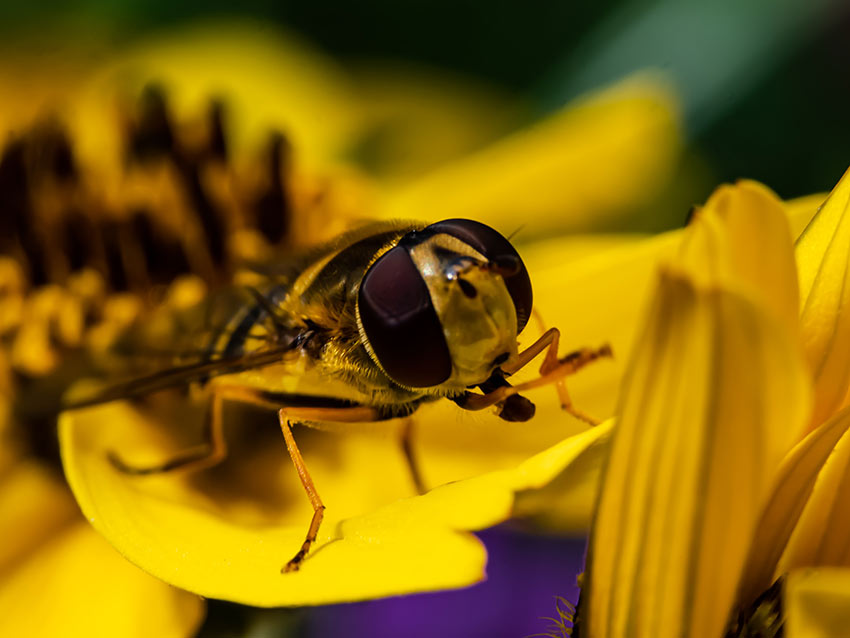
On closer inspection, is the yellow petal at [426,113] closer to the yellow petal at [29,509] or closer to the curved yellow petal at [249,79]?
the curved yellow petal at [249,79]

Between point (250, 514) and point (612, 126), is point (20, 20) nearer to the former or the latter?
point (612, 126)

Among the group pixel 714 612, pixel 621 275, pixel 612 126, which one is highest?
pixel 612 126

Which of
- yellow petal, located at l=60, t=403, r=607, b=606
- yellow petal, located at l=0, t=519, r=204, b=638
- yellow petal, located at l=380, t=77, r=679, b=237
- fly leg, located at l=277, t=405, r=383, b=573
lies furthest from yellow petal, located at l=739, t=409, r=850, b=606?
yellow petal, located at l=380, t=77, r=679, b=237

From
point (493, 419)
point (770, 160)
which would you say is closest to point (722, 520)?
point (493, 419)

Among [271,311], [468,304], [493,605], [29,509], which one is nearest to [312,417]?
[271,311]

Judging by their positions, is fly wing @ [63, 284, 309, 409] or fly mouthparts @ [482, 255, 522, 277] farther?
fly wing @ [63, 284, 309, 409]

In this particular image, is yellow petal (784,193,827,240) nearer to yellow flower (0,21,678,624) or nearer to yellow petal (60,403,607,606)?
yellow flower (0,21,678,624)
